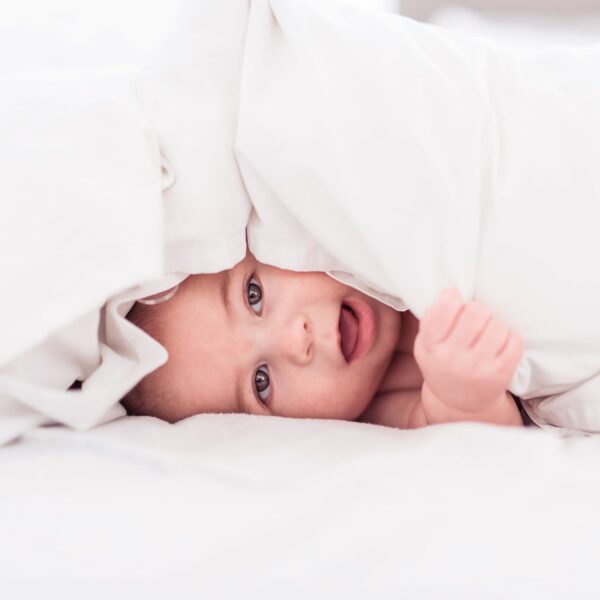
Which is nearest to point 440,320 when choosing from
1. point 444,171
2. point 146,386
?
point 444,171

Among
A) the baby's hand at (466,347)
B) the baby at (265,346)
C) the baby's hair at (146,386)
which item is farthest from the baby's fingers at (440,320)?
the baby's hair at (146,386)

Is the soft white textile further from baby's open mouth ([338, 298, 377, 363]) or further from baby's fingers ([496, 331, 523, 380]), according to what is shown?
baby's open mouth ([338, 298, 377, 363])

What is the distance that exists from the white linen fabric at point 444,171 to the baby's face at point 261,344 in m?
0.08

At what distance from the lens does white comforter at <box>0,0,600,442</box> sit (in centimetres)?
75

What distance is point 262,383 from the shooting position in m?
0.95

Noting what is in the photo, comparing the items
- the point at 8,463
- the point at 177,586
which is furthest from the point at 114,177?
the point at 177,586

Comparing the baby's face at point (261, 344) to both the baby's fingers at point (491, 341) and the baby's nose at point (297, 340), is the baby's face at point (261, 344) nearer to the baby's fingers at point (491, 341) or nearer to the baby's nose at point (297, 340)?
the baby's nose at point (297, 340)

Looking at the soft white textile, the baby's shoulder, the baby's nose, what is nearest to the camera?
the soft white textile

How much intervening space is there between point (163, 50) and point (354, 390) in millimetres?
484

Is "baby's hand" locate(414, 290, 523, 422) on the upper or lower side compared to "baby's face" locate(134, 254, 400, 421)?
upper

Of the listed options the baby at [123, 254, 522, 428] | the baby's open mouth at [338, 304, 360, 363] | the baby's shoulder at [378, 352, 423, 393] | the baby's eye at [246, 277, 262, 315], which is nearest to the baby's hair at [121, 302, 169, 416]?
the baby at [123, 254, 522, 428]

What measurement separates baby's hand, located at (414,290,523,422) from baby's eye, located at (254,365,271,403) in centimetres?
28

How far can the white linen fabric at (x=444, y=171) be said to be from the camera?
2.59ft

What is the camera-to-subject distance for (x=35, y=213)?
2.48ft
